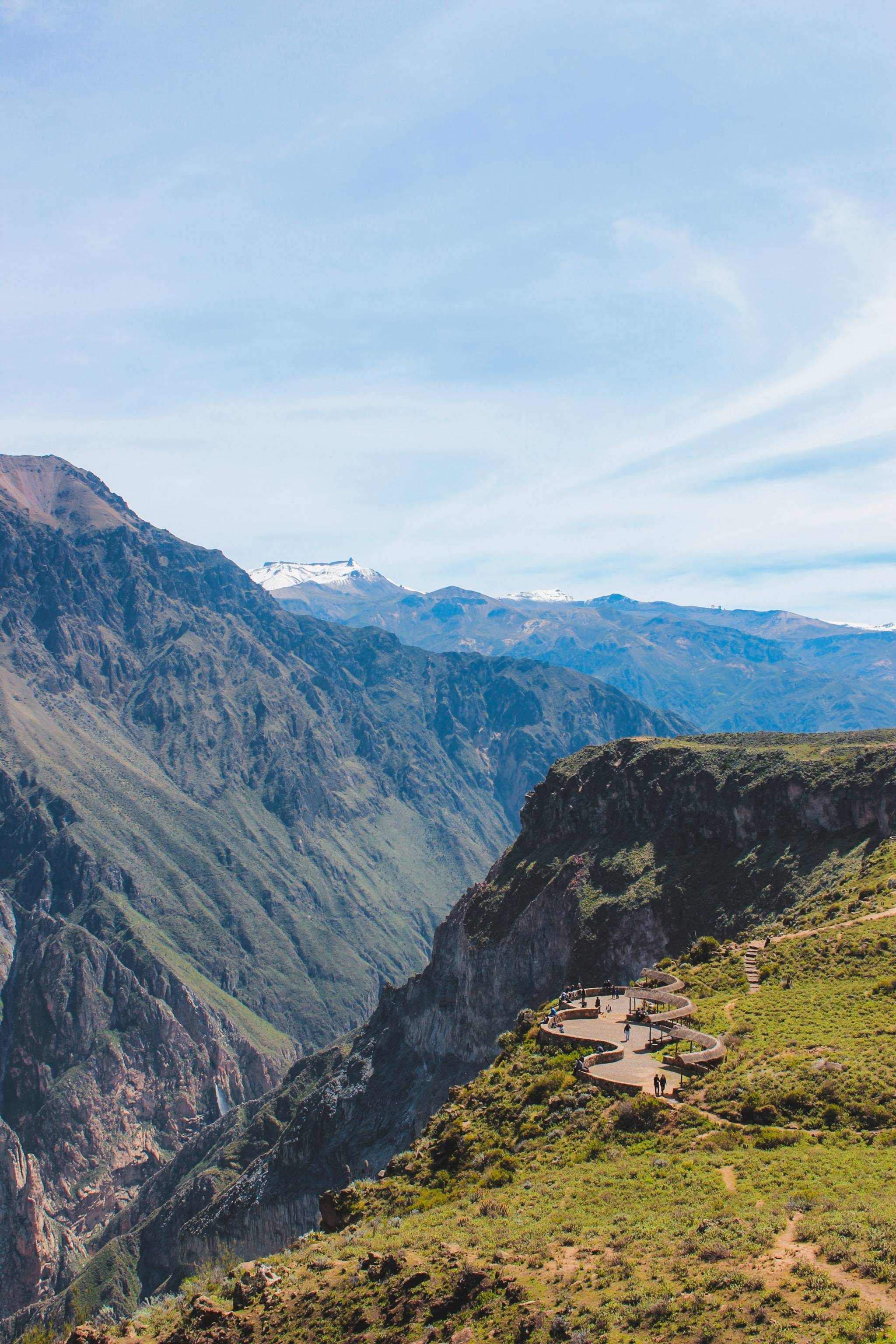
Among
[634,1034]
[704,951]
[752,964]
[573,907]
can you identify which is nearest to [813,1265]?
[634,1034]

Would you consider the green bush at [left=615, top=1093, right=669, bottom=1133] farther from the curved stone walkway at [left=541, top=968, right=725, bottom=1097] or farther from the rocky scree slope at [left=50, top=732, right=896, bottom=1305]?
the rocky scree slope at [left=50, top=732, right=896, bottom=1305]

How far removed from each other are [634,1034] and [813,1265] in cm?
2677

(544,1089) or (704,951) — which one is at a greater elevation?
(544,1089)

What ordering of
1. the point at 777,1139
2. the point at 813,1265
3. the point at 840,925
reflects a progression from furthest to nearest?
the point at 840,925 → the point at 777,1139 → the point at 813,1265

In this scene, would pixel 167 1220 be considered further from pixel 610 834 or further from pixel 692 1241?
pixel 692 1241

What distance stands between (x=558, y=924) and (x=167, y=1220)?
99840 millimetres

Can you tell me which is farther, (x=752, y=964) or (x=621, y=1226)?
(x=752, y=964)

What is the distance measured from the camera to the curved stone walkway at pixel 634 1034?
44781 millimetres

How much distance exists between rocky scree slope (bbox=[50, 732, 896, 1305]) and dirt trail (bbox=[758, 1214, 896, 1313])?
246ft

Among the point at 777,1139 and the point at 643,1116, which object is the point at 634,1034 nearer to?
the point at 643,1116

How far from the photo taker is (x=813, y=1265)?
84.1 ft

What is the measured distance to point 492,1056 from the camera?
12588 centimetres

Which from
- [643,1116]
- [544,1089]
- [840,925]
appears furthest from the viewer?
[840,925]

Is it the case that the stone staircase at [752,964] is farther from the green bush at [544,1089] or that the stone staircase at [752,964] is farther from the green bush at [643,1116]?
the green bush at [643,1116]
